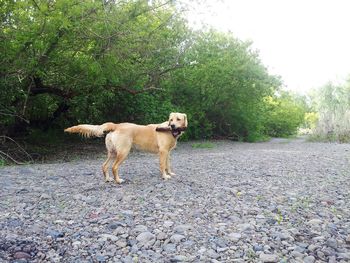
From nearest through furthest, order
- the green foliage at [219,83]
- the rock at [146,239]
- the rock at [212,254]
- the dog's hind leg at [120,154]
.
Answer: the rock at [212,254] < the rock at [146,239] < the dog's hind leg at [120,154] < the green foliage at [219,83]

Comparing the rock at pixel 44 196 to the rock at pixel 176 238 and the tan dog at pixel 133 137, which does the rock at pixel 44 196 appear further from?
the rock at pixel 176 238

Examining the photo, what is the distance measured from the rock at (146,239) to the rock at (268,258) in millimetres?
1012

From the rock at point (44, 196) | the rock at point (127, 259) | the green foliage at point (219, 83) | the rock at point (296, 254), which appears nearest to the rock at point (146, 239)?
the rock at point (127, 259)

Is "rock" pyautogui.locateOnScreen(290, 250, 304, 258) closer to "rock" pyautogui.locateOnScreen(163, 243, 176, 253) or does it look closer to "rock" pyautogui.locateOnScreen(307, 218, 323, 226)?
"rock" pyautogui.locateOnScreen(307, 218, 323, 226)

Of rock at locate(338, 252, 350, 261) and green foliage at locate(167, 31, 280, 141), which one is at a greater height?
green foliage at locate(167, 31, 280, 141)

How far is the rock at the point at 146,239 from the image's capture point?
3.43 m

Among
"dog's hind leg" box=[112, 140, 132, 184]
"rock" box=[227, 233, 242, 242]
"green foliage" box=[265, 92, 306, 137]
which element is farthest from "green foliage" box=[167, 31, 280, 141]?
"rock" box=[227, 233, 242, 242]

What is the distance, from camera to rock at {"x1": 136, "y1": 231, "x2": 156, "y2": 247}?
3.43 metres

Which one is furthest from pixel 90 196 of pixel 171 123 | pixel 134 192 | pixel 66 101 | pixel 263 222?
pixel 66 101

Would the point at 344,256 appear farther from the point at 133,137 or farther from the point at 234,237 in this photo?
→ the point at 133,137

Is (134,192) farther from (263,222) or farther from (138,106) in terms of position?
(138,106)

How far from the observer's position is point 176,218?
4129mm

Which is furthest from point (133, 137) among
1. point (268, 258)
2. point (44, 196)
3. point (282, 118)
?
point (282, 118)

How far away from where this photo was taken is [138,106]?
1430 cm
